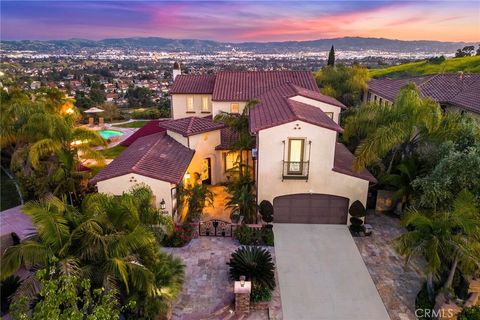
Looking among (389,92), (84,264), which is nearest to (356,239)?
(84,264)

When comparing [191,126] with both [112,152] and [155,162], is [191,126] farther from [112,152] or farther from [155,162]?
→ [112,152]

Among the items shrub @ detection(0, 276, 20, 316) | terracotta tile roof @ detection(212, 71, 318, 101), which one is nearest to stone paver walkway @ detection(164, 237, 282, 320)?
shrub @ detection(0, 276, 20, 316)

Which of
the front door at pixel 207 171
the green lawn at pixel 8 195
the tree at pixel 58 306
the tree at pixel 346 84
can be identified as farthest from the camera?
the tree at pixel 346 84

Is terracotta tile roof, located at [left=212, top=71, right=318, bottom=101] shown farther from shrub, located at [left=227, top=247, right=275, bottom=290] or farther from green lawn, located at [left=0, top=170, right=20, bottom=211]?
shrub, located at [left=227, top=247, right=275, bottom=290]

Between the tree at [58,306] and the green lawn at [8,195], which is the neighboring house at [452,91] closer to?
the tree at [58,306]

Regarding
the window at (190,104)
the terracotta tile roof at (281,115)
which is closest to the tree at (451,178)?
the terracotta tile roof at (281,115)

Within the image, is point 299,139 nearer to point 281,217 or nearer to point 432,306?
point 281,217
